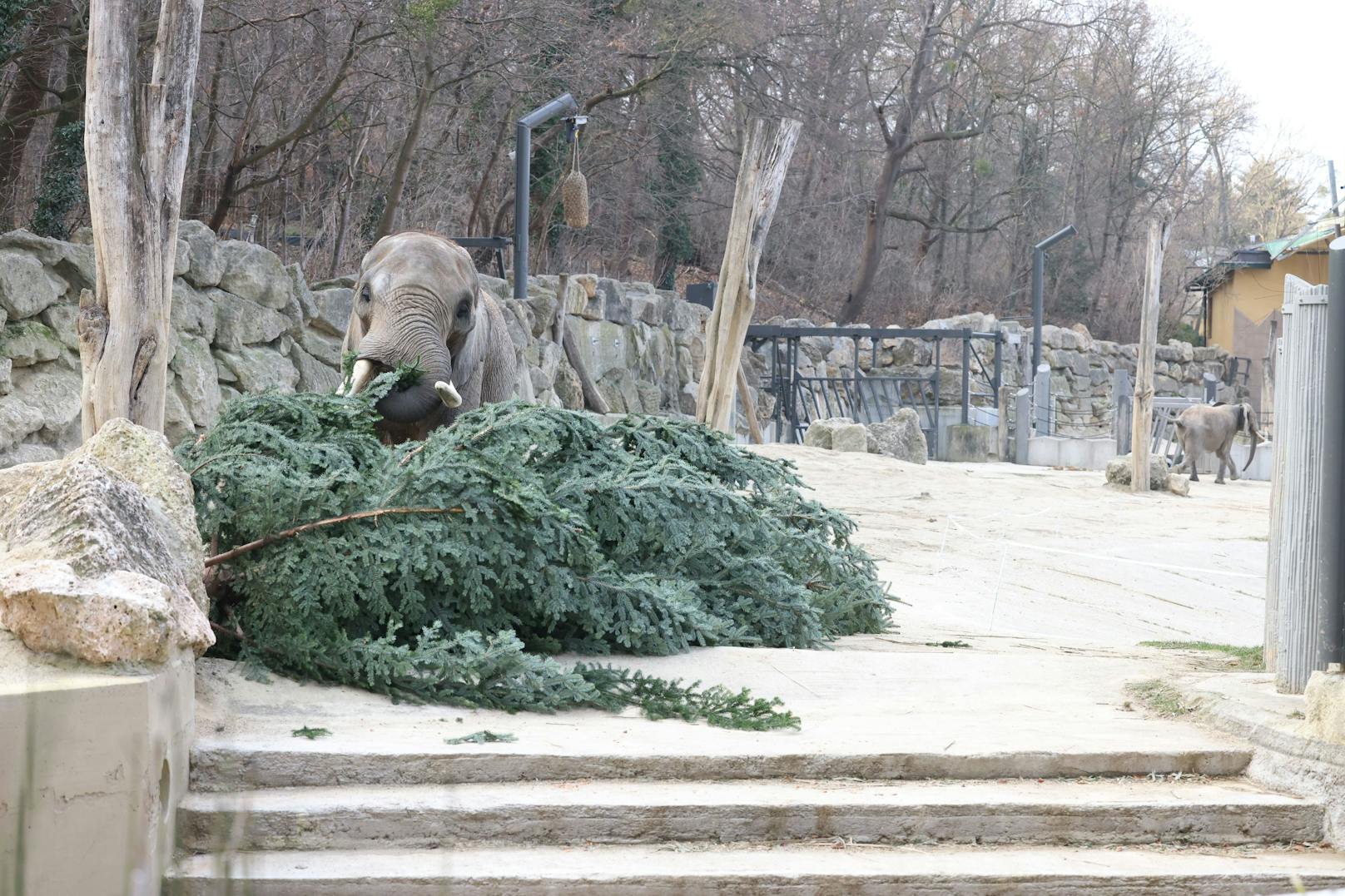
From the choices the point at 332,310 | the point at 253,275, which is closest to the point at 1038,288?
the point at 332,310

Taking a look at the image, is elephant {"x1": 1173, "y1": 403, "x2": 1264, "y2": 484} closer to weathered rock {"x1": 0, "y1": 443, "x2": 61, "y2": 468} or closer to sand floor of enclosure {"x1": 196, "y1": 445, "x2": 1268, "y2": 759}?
sand floor of enclosure {"x1": 196, "y1": 445, "x2": 1268, "y2": 759}

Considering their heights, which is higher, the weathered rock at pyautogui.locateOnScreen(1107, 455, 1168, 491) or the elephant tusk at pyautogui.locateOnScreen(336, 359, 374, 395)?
the elephant tusk at pyautogui.locateOnScreen(336, 359, 374, 395)

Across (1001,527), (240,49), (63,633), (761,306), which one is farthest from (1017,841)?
(761,306)

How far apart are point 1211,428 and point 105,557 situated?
1968 cm

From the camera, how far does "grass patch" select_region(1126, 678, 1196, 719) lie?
15.7 ft

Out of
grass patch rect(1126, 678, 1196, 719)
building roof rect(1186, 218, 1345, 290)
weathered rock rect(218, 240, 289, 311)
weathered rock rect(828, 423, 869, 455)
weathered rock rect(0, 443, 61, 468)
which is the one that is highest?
building roof rect(1186, 218, 1345, 290)

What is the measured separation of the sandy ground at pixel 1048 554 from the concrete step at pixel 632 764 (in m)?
2.46

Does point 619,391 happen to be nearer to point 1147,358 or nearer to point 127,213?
point 1147,358

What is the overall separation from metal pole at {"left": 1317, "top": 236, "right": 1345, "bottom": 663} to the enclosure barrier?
28 millimetres

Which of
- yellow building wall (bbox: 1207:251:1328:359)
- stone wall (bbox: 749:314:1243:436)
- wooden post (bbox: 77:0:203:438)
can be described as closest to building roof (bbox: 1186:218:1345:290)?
yellow building wall (bbox: 1207:251:1328:359)

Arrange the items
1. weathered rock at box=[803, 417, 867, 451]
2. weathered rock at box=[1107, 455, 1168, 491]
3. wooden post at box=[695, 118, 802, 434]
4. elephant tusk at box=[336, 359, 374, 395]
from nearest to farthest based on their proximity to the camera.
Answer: elephant tusk at box=[336, 359, 374, 395] < wooden post at box=[695, 118, 802, 434] < weathered rock at box=[1107, 455, 1168, 491] < weathered rock at box=[803, 417, 867, 451]

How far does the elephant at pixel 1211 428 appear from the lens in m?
20.8

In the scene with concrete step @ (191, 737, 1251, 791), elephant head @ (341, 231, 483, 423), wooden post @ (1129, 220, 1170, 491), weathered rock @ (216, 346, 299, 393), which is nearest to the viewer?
concrete step @ (191, 737, 1251, 791)

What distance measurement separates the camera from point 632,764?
3979 mm
